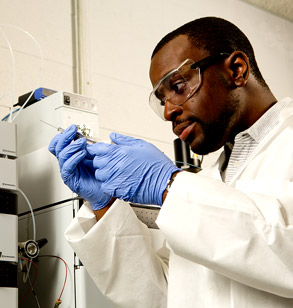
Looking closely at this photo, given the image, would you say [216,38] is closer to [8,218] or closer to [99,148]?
[99,148]

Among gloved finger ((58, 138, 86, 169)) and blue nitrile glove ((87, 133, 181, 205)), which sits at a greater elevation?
gloved finger ((58, 138, 86, 169))

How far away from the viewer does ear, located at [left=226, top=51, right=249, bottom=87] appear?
1520 millimetres

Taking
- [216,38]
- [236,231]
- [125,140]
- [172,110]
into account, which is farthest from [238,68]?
[236,231]

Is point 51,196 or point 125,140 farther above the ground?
point 125,140

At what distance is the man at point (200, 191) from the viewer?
108 centimetres

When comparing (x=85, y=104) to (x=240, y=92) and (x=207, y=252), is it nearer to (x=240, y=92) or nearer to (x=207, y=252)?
(x=240, y=92)

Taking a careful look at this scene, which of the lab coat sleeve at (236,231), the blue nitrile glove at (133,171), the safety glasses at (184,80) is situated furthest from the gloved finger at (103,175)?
the safety glasses at (184,80)

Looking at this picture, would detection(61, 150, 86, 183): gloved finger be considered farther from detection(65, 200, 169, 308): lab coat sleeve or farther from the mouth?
the mouth

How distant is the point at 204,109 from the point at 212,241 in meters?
0.50

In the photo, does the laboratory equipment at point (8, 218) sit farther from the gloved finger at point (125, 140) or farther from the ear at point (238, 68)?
the ear at point (238, 68)

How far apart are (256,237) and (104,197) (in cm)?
52

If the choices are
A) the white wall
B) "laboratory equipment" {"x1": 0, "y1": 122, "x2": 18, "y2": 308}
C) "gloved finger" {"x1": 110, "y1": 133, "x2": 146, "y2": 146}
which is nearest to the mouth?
"gloved finger" {"x1": 110, "y1": 133, "x2": 146, "y2": 146}

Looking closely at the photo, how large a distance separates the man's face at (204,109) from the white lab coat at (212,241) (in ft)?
0.50

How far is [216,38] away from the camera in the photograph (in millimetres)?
1556
